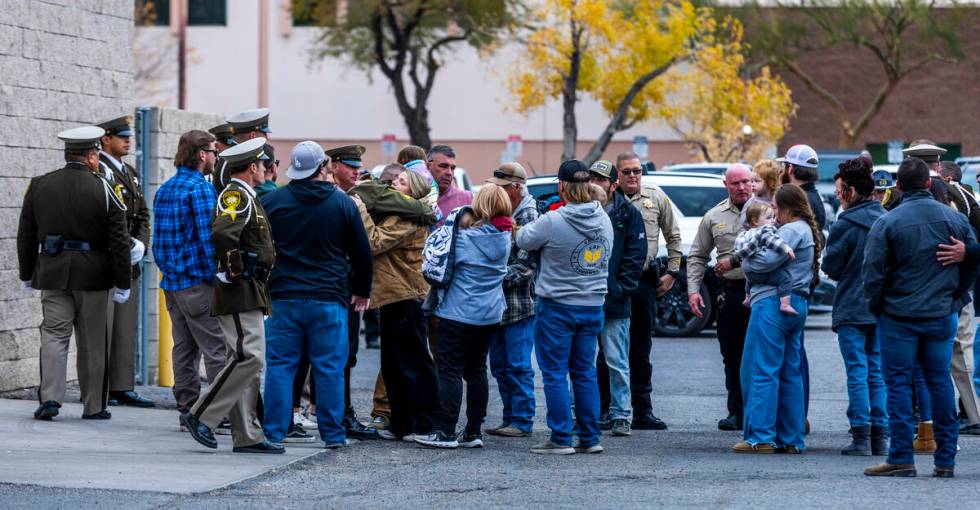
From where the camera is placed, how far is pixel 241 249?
8.81m

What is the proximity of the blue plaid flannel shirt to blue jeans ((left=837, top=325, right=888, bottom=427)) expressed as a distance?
3.98m

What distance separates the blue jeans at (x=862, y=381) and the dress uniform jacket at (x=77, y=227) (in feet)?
15.2

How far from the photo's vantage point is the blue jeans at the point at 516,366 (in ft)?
33.3

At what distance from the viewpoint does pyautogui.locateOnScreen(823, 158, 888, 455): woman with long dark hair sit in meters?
9.53

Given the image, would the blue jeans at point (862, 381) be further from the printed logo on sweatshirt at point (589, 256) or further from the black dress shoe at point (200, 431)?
the black dress shoe at point (200, 431)

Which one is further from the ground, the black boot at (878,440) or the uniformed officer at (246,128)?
the uniformed officer at (246,128)

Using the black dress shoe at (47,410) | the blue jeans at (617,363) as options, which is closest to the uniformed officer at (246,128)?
the black dress shoe at (47,410)

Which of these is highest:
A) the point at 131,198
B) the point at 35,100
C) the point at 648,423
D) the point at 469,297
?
the point at 35,100

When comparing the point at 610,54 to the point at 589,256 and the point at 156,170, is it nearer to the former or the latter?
the point at 156,170

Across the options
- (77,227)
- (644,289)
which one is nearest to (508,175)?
(644,289)

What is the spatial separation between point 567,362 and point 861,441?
1.88 metres

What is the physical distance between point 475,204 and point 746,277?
1732 millimetres

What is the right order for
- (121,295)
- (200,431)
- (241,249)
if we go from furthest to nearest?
(121,295), (200,431), (241,249)

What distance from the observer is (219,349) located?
32.3 ft
